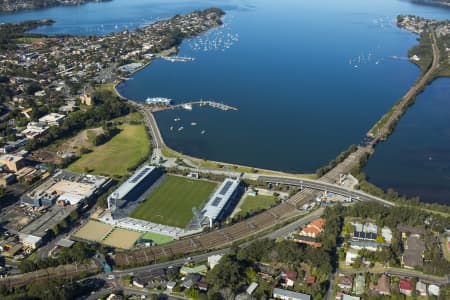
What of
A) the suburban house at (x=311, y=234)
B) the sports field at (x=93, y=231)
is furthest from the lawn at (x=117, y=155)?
the suburban house at (x=311, y=234)

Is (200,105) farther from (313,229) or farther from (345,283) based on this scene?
(345,283)

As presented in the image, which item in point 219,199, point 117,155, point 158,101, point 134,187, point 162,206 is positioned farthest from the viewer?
point 158,101

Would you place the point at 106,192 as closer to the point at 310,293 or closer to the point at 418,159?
the point at 310,293

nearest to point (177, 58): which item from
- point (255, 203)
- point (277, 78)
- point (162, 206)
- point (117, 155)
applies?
point (277, 78)

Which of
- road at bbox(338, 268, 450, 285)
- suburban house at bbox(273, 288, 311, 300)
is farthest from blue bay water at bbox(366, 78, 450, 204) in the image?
suburban house at bbox(273, 288, 311, 300)

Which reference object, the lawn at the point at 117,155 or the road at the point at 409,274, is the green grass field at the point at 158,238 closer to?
the lawn at the point at 117,155

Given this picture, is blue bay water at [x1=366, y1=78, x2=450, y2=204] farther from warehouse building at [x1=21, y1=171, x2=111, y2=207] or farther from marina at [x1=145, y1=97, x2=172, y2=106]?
marina at [x1=145, y1=97, x2=172, y2=106]
